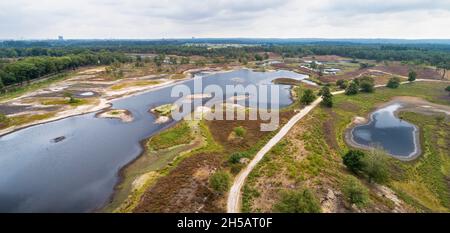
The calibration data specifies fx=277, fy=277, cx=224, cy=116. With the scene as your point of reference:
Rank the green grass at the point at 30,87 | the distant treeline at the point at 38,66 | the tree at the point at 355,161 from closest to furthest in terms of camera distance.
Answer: the tree at the point at 355,161 → the green grass at the point at 30,87 → the distant treeline at the point at 38,66

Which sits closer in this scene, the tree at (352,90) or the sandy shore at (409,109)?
the sandy shore at (409,109)

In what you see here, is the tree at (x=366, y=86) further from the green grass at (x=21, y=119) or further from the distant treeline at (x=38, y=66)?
the distant treeline at (x=38, y=66)

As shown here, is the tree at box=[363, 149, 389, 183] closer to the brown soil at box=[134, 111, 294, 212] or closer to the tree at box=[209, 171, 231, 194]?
the brown soil at box=[134, 111, 294, 212]

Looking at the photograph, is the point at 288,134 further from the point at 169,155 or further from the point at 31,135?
the point at 31,135

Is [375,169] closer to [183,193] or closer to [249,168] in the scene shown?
[249,168]

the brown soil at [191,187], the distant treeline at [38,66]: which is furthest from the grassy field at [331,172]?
the distant treeline at [38,66]

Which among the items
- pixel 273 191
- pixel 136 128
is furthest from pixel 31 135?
pixel 273 191
